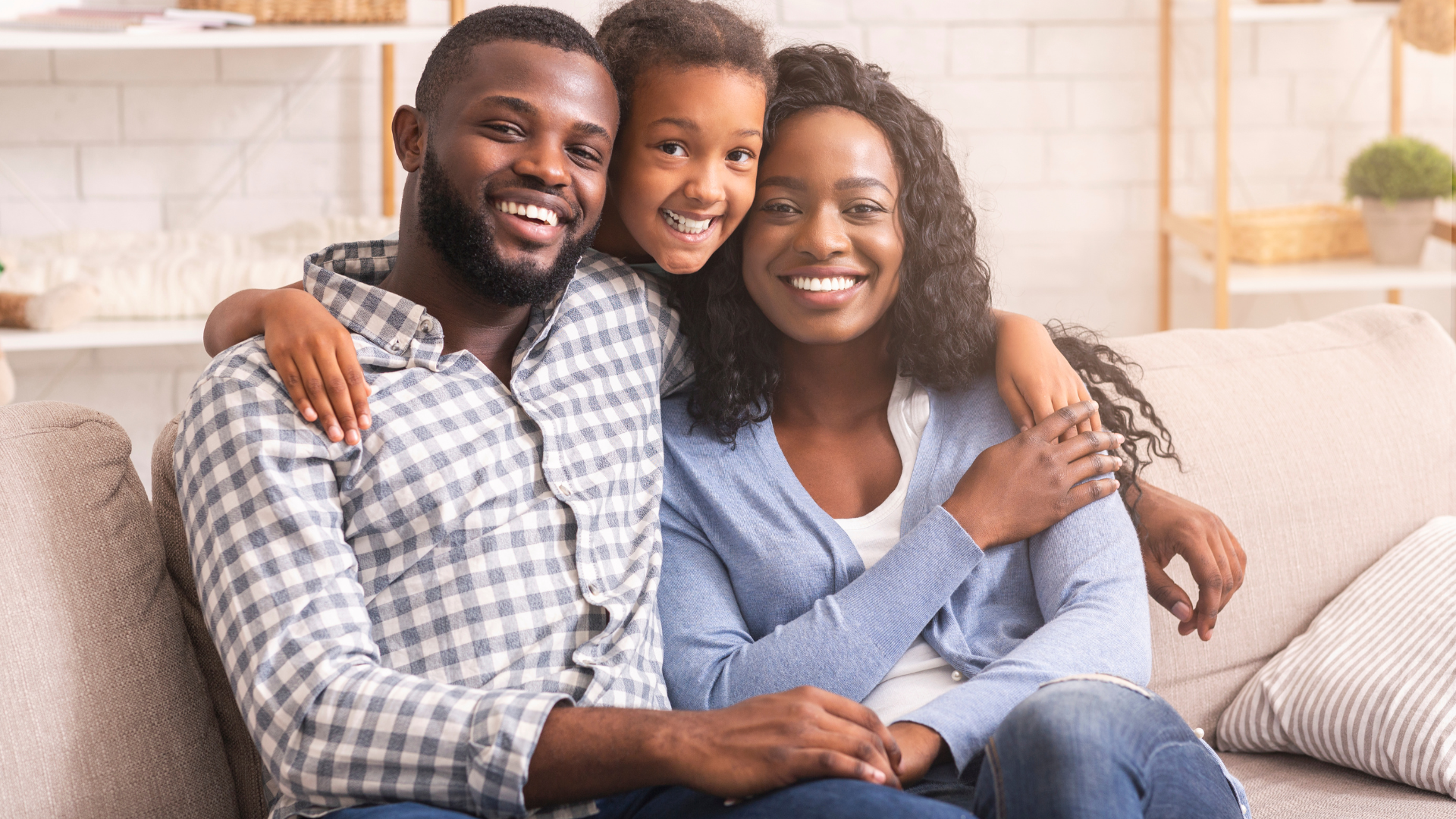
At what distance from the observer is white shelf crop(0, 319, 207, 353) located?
2.12m

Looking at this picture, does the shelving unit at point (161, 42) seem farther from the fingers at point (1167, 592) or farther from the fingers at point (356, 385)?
the fingers at point (1167, 592)

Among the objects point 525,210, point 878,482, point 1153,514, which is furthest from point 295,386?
point 1153,514

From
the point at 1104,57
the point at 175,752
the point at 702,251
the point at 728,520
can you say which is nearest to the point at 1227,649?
the point at 728,520

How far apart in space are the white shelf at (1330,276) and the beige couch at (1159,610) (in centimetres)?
75

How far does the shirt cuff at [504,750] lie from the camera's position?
38.9 inches

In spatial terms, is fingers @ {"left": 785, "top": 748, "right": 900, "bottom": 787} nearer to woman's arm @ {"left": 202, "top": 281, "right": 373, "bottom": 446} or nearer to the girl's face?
woman's arm @ {"left": 202, "top": 281, "right": 373, "bottom": 446}

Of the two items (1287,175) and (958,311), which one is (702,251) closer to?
(958,311)

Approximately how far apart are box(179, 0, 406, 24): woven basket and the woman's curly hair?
1.17m

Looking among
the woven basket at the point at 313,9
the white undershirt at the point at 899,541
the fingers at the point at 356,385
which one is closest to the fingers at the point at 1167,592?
the white undershirt at the point at 899,541

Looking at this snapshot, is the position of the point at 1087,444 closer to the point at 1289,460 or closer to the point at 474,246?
the point at 1289,460

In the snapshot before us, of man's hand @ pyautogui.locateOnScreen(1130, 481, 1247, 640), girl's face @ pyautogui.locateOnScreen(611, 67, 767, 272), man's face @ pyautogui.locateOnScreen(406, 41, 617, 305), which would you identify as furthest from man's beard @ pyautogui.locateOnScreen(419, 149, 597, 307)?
man's hand @ pyautogui.locateOnScreen(1130, 481, 1247, 640)

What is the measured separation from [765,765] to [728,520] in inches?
15.4

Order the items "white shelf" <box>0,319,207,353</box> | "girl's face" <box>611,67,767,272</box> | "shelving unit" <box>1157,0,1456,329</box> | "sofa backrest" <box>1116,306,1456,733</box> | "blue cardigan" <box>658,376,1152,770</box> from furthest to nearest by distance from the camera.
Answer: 1. "shelving unit" <box>1157,0,1456,329</box>
2. "white shelf" <box>0,319,207,353</box>
3. "sofa backrest" <box>1116,306,1456,733</box>
4. "girl's face" <box>611,67,767,272</box>
5. "blue cardigan" <box>658,376,1152,770</box>

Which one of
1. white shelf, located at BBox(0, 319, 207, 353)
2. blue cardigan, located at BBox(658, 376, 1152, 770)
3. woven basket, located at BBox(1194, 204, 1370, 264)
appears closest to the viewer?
blue cardigan, located at BBox(658, 376, 1152, 770)
